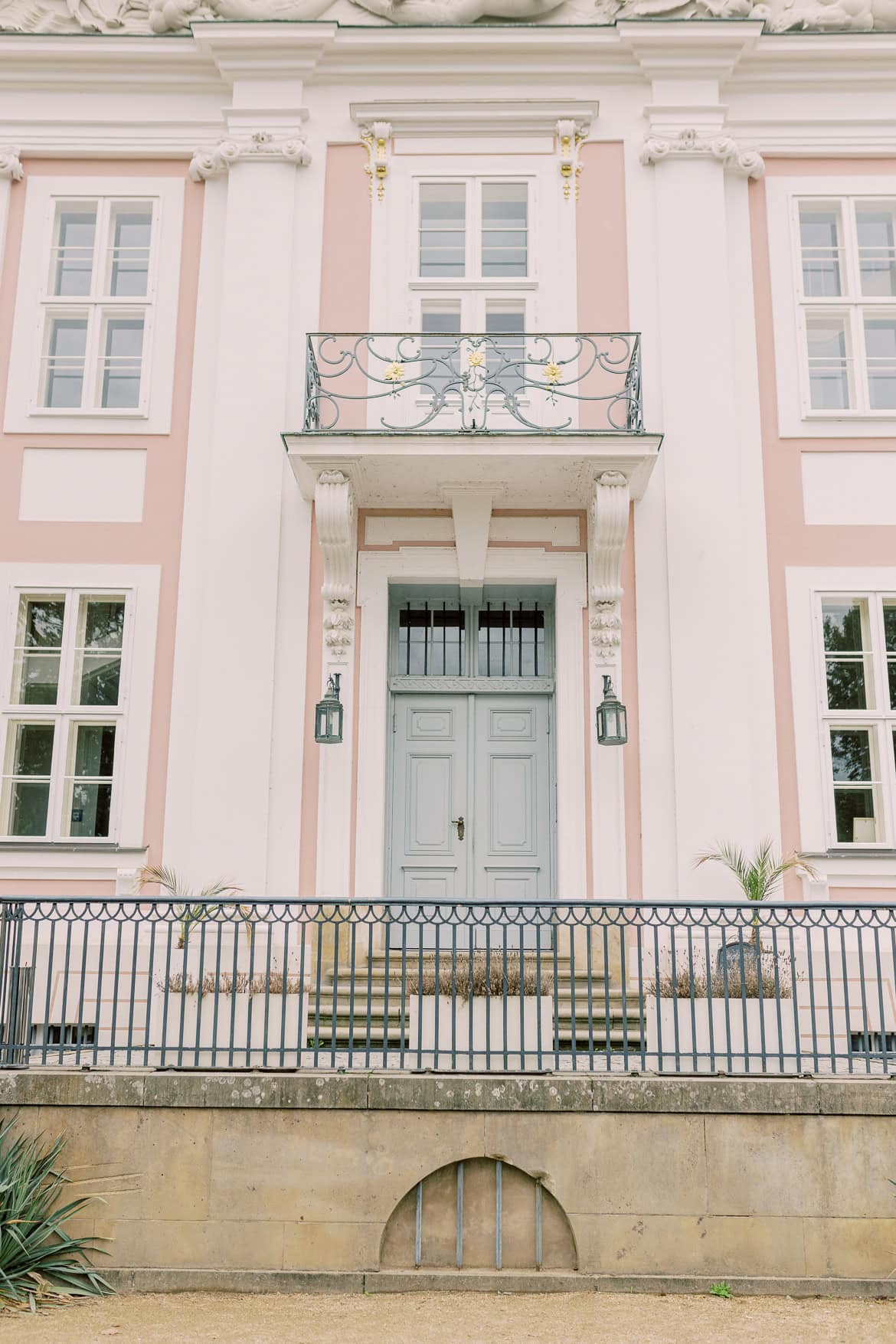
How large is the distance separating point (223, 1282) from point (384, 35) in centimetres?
977

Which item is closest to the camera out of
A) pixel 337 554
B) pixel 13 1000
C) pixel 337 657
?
pixel 13 1000

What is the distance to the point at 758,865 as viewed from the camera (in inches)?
368

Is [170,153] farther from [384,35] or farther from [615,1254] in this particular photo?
[615,1254]

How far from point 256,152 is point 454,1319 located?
9.21 m

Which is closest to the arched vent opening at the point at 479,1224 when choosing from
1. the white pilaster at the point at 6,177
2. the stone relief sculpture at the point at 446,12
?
the white pilaster at the point at 6,177

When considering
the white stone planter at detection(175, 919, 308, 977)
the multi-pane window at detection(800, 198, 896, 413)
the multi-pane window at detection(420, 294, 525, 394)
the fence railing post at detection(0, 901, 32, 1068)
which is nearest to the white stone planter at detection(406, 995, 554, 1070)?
the white stone planter at detection(175, 919, 308, 977)

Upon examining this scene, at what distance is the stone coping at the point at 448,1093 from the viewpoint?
21.8 ft

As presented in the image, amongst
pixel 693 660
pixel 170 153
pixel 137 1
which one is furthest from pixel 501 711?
pixel 137 1

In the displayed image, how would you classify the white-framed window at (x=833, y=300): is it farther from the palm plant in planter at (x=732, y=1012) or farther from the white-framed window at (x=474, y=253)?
the palm plant in planter at (x=732, y=1012)

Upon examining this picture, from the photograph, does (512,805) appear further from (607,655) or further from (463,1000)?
(463,1000)

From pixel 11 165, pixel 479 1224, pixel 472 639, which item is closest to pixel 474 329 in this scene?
pixel 472 639

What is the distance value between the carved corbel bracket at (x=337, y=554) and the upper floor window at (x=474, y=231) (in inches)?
96.7

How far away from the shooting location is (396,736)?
410 inches

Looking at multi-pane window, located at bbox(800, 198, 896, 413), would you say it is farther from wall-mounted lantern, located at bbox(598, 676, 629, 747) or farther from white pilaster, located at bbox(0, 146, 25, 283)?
white pilaster, located at bbox(0, 146, 25, 283)
